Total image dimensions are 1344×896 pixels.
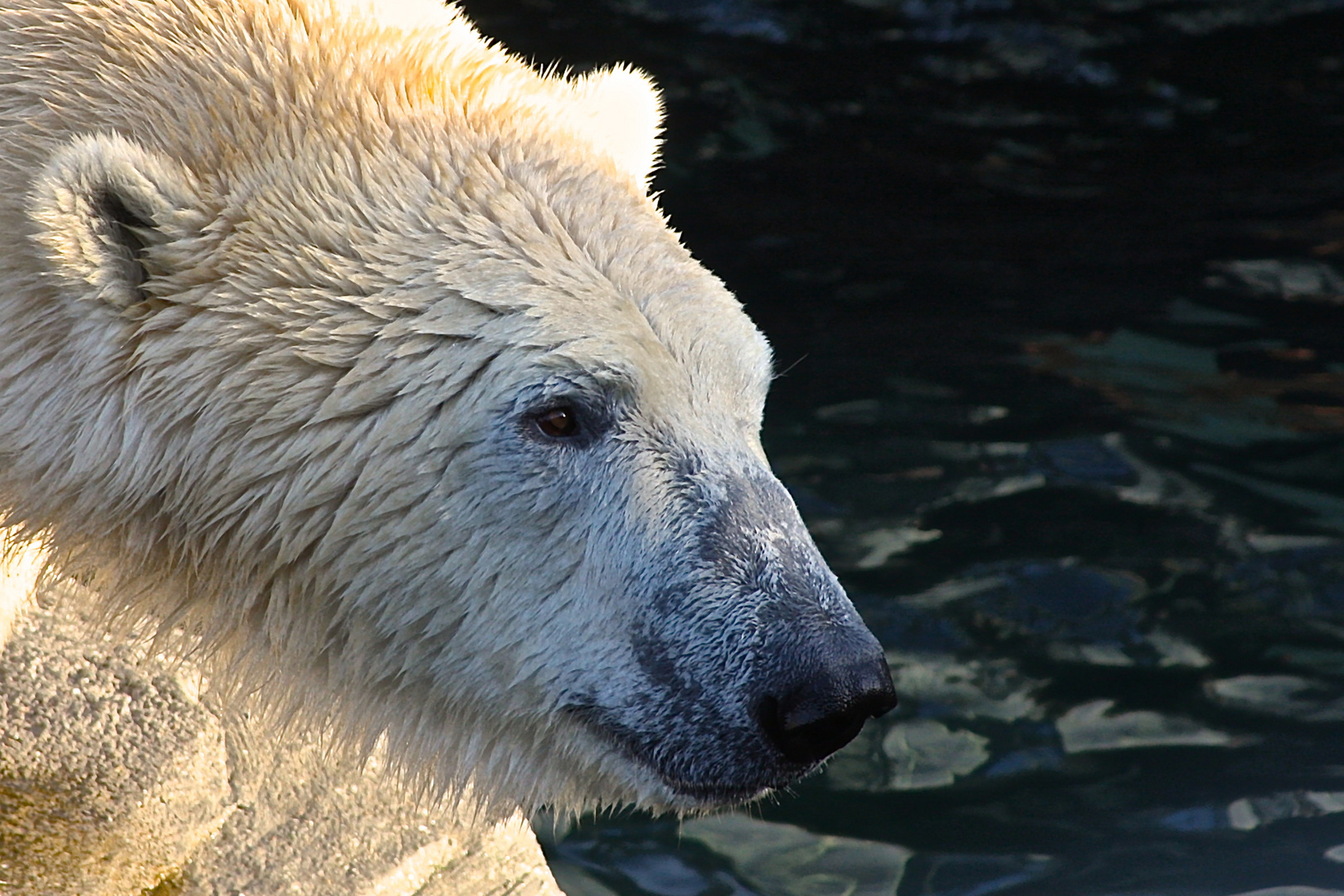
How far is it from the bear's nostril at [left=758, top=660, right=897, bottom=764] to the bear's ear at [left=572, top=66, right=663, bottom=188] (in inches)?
42.1

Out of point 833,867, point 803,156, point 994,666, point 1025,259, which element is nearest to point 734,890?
point 833,867

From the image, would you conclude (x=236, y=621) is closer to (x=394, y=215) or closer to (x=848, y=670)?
(x=394, y=215)

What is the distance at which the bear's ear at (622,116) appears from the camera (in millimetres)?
2803

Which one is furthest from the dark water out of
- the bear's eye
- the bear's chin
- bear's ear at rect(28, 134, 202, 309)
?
bear's ear at rect(28, 134, 202, 309)

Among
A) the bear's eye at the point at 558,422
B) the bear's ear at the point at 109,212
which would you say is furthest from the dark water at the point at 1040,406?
the bear's ear at the point at 109,212

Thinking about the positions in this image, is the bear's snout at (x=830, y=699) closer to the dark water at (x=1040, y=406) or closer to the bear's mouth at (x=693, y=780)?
the bear's mouth at (x=693, y=780)

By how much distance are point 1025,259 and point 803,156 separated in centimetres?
132

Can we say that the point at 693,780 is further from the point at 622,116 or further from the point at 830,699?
the point at 622,116

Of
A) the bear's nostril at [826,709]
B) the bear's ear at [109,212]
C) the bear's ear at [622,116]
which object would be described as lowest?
the bear's nostril at [826,709]

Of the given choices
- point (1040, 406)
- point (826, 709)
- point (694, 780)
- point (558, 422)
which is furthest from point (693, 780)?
point (1040, 406)

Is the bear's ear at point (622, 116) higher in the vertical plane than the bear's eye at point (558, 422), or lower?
higher

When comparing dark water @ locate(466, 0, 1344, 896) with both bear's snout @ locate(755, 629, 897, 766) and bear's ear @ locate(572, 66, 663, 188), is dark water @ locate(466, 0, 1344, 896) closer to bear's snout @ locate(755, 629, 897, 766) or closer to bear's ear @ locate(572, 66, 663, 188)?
bear's snout @ locate(755, 629, 897, 766)

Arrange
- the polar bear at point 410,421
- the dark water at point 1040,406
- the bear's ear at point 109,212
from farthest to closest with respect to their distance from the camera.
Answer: the dark water at point 1040,406 → the polar bear at point 410,421 → the bear's ear at point 109,212

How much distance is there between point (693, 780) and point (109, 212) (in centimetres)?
129
